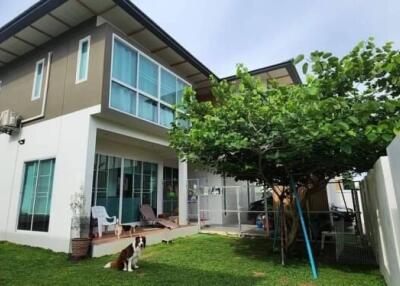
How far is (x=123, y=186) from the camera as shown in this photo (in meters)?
10.9

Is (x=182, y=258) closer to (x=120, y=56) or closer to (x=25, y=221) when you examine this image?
(x=25, y=221)

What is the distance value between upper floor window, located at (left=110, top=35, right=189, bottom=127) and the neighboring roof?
72 centimetres

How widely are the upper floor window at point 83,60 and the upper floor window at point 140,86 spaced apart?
991 millimetres

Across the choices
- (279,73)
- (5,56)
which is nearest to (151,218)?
(5,56)

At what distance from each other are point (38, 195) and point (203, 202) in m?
7.44

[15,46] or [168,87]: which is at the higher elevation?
[15,46]

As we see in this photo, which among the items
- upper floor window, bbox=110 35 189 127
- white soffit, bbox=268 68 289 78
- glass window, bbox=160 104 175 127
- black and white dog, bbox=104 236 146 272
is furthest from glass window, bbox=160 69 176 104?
black and white dog, bbox=104 236 146 272

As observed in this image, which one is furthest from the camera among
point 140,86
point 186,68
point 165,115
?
point 186,68

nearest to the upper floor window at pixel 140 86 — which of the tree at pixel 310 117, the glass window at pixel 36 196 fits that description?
the tree at pixel 310 117

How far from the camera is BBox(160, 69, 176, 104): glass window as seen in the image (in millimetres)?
10869

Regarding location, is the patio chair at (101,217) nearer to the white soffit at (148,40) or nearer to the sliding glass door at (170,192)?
the sliding glass door at (170,192)

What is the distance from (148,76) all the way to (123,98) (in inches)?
67.6

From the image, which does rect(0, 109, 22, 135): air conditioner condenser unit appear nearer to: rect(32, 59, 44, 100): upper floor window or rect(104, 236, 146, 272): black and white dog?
rect(32, 59, 44, 100): upper floor window

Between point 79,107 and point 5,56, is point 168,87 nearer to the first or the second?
point 79,107
